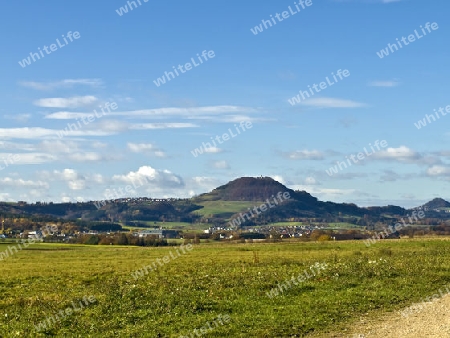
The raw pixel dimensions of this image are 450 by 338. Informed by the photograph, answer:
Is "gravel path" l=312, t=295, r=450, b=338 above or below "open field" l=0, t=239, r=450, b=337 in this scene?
below

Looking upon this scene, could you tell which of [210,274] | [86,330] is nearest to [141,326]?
[86,330]

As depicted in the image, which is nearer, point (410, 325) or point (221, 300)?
point (410, 325)

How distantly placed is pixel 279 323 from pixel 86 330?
667cm

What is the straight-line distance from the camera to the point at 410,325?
65.4 ft

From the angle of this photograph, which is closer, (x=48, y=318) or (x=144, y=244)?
(x=48, y=318)

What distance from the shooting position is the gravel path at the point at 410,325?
18547 mm

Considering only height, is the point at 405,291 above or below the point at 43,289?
below

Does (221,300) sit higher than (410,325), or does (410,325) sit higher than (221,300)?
(221,300)

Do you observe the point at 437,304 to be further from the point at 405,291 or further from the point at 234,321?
the point at 234,321

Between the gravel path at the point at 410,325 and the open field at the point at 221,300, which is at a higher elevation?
the open field at the point at 221,300

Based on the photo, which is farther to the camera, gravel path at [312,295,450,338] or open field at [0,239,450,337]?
open field at [0,239,450,337]

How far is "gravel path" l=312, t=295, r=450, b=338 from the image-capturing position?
18547 millimetres

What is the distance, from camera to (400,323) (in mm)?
20359

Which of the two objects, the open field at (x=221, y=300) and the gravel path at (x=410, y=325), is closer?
the gravel path at (x=410, y=325)
